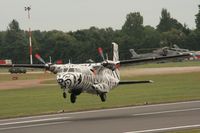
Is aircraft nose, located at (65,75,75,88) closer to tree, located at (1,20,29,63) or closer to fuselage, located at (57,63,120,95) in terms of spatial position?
fuselage, located at (57,63,120,95)

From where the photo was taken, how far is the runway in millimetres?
27766

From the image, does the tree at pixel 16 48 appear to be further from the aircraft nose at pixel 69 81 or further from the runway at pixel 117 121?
the aircraft nose at pixel 69 81

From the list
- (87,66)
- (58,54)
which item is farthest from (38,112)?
(58,54)

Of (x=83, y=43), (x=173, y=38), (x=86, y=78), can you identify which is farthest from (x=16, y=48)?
(x=86, y=78)

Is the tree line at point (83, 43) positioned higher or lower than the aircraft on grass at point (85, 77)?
higher

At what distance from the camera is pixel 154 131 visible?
26.0m

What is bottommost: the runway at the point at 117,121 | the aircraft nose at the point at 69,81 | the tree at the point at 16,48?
the runway at the point at 117,121

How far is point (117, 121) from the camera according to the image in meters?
31.6

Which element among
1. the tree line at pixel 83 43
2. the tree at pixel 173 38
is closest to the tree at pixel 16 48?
the tree line at pixel 83 43

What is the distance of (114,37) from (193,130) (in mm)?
152832

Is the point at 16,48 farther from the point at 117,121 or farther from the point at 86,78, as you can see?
the point at 117,121

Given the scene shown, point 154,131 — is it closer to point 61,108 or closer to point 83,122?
point 83,122

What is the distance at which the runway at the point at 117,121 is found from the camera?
2777cm

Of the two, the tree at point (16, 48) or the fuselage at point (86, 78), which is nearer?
the fuselage at point (86, 78)
